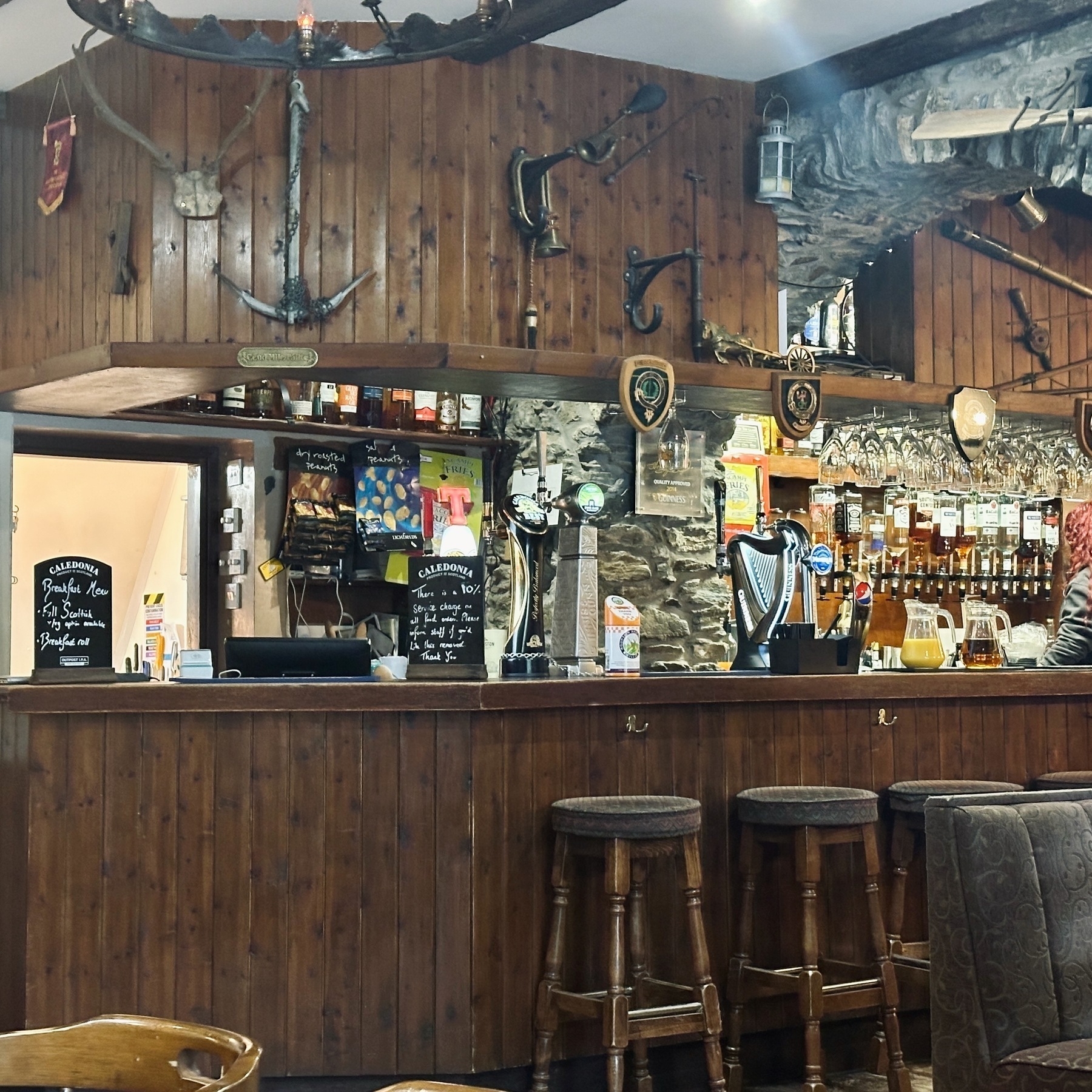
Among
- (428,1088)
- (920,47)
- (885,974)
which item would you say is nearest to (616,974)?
(885,974)

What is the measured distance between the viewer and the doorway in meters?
7.55

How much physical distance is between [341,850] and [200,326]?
2056 mm

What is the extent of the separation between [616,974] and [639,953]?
258 mm

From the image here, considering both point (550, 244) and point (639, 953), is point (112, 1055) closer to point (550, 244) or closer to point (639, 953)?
point (639, 953)

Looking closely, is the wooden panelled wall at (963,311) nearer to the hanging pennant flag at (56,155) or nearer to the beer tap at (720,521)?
the beer tap at (720,521)

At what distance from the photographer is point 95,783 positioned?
13.1ft

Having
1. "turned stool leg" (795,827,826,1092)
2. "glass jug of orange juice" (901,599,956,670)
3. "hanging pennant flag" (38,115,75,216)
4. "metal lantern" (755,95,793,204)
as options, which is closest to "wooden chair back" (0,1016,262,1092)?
"turned stool leg" (795,827,826,1092)

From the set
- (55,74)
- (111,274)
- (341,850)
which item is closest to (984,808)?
(341,850)

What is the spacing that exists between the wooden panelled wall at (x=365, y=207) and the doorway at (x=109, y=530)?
182 centimetres

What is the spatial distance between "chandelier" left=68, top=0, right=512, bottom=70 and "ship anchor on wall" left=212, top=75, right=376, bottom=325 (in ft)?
4.48

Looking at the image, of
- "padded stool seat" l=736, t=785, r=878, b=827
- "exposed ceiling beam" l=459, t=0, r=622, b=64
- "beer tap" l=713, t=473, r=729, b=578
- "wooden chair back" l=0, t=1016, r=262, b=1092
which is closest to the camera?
"wooden chair back" l=0, t=1016, r=262, b=1092

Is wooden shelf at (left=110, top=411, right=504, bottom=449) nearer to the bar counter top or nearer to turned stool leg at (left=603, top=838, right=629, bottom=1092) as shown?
the bar counter top

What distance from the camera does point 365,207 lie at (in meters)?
5.29

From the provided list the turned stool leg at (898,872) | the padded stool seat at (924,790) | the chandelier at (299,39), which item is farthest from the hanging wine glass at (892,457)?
the chandelier at (299,39)
